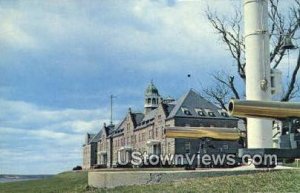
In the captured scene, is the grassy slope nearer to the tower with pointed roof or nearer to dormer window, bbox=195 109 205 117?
dormer window, bbox=195 109 205 117

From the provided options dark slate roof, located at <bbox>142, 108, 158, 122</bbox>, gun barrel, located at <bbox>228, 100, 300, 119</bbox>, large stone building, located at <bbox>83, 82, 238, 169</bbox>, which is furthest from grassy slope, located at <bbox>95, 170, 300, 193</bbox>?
dark slate roof, located at <bbox>142, 108, 158, 122</bbox>

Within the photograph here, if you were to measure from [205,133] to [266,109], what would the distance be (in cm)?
560

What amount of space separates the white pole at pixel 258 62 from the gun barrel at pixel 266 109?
5564 millimetres

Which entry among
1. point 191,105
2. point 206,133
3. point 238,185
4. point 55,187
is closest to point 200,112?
point 191,105

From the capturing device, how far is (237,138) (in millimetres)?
23562

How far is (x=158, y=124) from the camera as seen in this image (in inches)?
3125

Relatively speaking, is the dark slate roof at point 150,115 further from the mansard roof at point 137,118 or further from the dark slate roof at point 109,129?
the dark slate roof at point 109,129

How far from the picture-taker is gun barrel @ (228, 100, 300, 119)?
1755cm

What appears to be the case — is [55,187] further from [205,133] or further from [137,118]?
[137,118]

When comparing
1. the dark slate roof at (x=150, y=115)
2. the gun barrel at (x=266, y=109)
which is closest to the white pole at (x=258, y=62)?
the gun barrel at (x=266, y=109)

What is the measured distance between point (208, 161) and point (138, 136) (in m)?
67.8

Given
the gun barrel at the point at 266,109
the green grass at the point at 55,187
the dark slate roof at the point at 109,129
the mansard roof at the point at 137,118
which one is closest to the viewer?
the gun barrel at the point at 266,109

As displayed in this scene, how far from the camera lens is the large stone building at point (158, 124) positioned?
72125mm

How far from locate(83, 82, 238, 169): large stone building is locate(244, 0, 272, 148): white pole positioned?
29.5 meters
